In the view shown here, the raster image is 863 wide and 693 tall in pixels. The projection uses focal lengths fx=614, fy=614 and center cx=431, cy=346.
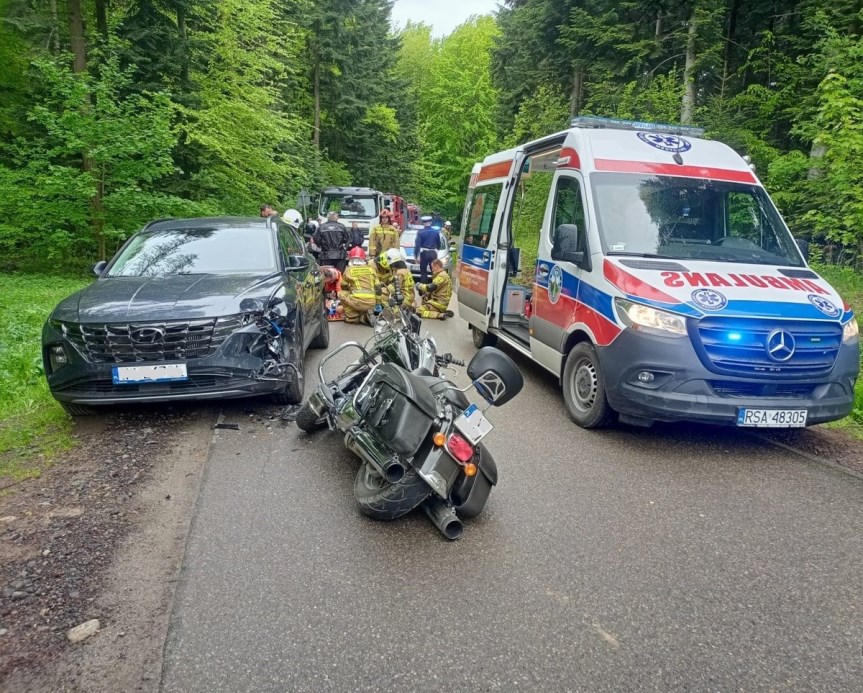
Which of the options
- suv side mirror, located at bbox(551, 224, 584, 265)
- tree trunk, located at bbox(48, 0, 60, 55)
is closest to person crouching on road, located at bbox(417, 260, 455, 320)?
suv side mirror, located at bbox(551, 224, 584, 265)

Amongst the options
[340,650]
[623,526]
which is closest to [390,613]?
[340,650]

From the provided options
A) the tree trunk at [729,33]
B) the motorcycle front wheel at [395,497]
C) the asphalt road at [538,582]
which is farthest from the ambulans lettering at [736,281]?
the tree trunk at [729,33]

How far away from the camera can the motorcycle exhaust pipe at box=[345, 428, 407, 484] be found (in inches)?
132

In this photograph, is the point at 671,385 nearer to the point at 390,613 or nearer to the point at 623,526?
the point at 623,526

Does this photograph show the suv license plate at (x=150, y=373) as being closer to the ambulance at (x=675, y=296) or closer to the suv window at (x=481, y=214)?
the ambulance at (x=675, y=296)

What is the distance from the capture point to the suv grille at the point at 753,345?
4.59 meters

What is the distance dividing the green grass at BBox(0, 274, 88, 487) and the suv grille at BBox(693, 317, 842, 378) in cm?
504

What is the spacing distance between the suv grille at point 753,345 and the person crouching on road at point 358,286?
23.5ft

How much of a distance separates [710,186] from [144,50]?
584 inches

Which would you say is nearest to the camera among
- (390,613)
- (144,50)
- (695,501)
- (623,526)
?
(390,613)

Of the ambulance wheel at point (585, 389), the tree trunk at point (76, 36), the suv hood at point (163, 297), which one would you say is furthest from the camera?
the tree trunk at point (76, 36)

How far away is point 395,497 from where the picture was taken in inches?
139

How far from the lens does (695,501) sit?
4.17 metres

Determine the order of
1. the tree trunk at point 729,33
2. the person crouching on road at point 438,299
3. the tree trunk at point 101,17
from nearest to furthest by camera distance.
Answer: the person crouching on road at point 438,299
the tree trunk at point 101,17
the tree trunk at point 729,33
